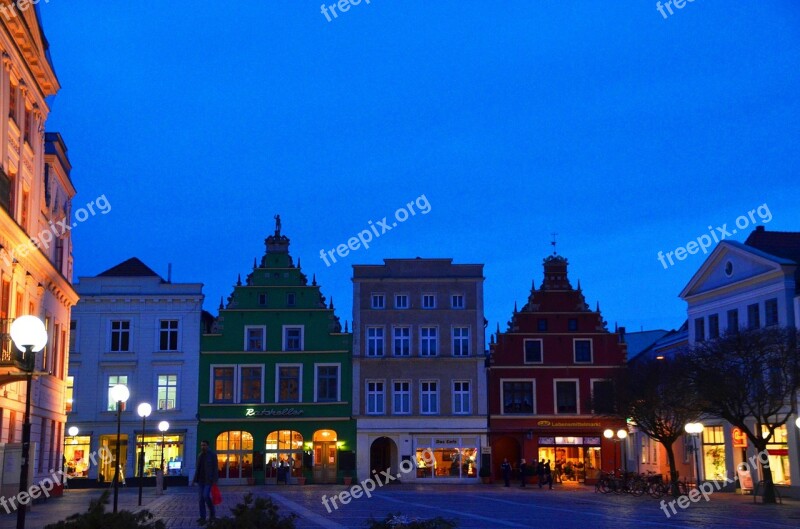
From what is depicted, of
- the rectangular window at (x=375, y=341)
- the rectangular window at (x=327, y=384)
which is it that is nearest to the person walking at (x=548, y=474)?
the rectangular window at (x=375, y=341)

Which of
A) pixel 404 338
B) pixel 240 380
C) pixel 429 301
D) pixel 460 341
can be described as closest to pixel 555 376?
pixel 460 341

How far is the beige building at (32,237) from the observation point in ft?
90.4

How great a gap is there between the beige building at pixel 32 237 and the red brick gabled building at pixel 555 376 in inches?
1121

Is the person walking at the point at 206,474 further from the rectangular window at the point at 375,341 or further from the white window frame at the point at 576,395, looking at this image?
the white window frame at the point at 576,395

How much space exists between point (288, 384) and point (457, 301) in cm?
1155

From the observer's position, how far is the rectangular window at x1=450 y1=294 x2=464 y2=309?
6200cm

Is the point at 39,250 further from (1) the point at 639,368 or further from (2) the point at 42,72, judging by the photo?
(1) the point at 639,368

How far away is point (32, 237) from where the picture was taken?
3275 cm

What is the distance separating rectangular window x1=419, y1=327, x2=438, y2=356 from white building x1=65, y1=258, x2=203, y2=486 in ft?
44.4

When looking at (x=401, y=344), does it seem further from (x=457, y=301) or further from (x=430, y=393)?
(x=457, y=301)

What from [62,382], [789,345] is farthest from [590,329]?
[62,382]

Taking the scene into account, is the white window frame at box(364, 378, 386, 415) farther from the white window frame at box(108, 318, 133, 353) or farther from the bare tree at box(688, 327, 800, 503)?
the bare tree at box(688, 327, 800, 503)

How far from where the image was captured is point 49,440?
37.7 meters

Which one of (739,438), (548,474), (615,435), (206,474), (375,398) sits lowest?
(548,474)
